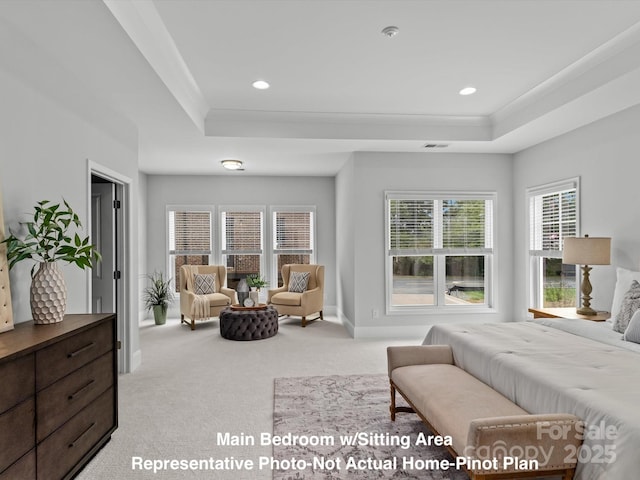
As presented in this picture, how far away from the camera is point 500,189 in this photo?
5809 millimetres

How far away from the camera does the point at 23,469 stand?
1.84 m

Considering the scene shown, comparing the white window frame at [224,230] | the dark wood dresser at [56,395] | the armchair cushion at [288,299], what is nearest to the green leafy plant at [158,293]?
the white window frame at [224,230]

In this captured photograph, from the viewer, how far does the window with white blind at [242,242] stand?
749cm

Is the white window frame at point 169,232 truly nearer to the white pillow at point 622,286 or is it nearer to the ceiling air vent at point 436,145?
the ceiling air vent at point 436,145

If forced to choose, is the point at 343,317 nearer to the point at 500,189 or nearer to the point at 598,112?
the point at 500,189

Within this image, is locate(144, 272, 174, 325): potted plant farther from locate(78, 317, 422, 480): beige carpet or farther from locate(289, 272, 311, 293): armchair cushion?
locate(289, 272, 311, 293): armchair cushion

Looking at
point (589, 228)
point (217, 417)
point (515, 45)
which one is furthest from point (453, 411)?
point (589, 228)

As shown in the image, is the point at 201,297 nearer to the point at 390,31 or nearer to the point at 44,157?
the point at 44,157

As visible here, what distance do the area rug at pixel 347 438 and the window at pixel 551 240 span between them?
2.76 metres

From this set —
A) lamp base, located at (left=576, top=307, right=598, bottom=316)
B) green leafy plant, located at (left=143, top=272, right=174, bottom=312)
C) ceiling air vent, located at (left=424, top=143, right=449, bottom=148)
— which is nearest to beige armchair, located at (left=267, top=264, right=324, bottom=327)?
green leafy plant, located at (left=143, top=272, right=174, bottom=312)

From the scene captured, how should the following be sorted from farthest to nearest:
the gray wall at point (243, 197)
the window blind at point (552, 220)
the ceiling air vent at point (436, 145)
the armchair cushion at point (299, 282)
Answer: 1. the gray wall at point (243, 197)
2. the armchair cushion at point (299, 282)
3. the ceiling air vent at point (436, 145)
4. the window blind at point (552, 220)

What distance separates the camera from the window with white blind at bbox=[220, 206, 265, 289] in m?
7.49

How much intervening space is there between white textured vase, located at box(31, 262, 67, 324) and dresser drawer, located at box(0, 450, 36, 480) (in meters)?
0.78

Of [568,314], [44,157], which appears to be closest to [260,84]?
[44,157]
